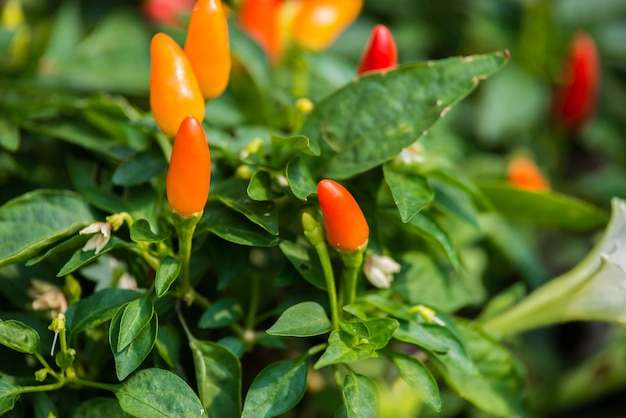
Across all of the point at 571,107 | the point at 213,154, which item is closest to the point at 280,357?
the point at 213,154

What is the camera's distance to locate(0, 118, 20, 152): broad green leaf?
96 centimetres

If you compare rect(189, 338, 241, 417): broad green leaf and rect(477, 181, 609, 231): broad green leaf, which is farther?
rect(477, 181, 609, 231): broad green leaf

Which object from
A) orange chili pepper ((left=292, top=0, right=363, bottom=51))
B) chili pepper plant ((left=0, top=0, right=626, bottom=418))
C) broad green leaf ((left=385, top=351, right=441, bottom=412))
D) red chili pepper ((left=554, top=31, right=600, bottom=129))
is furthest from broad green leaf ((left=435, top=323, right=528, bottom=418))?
red chili pepper ((left=554, top=31, right=600, bottom=129))

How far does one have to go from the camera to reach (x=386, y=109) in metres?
0.85

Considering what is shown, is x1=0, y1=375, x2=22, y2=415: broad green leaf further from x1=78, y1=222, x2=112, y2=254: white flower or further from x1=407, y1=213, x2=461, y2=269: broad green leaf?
x1=407, y1=213, x2=461, y2=269: broad green leaf

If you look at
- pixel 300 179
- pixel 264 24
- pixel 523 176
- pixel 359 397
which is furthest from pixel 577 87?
pixel 359 397

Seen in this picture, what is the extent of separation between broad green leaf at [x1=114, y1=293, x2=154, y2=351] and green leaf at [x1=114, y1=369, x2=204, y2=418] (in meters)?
0.04

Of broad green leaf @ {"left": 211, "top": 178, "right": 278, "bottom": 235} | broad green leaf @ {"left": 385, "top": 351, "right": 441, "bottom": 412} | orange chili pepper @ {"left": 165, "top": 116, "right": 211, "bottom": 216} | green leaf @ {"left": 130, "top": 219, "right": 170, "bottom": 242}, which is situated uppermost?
orange chili pepper @ {"left": 165, "top": 116, "right": 211, "bottom": 216}

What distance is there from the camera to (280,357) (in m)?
1.10

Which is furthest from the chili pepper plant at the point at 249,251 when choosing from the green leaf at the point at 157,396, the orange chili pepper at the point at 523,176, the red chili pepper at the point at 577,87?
the red chili pepper at the point at 577,87

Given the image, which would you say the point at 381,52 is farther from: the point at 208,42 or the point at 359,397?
the point at 359,397

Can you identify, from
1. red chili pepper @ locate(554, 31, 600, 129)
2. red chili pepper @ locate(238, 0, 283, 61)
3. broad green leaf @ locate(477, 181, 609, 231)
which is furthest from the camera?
red chili pepper @ locate(554, 31, 600, 129)

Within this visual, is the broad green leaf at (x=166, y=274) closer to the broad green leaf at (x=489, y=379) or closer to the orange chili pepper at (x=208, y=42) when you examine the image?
the orange chili pepper at (x=208, y=42)

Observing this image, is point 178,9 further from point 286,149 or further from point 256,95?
point 286,149
